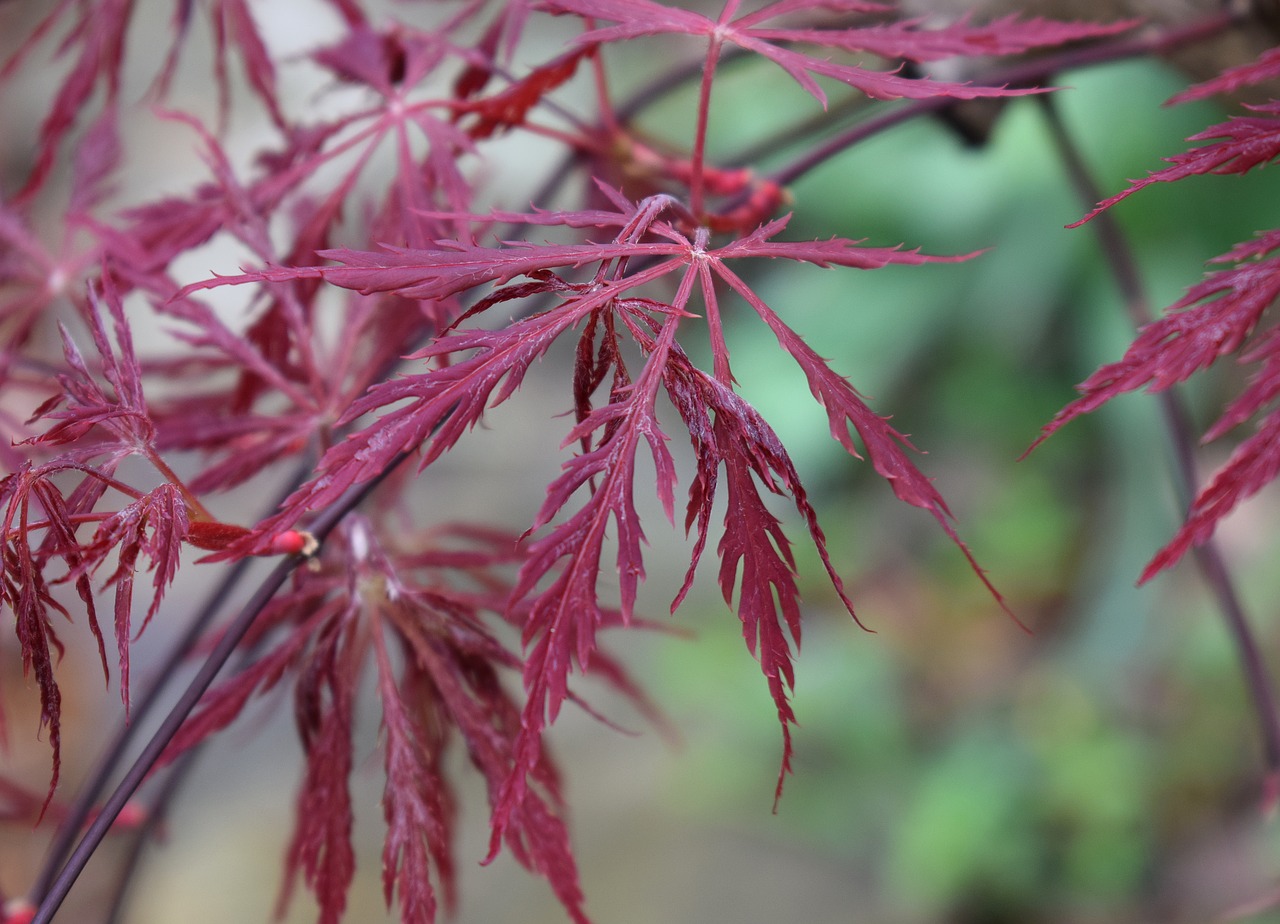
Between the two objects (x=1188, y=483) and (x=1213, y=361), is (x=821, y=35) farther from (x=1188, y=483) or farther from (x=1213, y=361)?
(x=1188, y=483)

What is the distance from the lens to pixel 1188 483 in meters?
0.59

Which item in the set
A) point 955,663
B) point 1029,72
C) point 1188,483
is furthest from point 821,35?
point 955,663

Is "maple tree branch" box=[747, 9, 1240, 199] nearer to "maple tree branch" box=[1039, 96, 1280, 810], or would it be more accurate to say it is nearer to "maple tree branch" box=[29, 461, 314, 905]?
"maple tree branch" box=[1039, 96, 1280, 810]

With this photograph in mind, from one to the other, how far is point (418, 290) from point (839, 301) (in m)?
1.73

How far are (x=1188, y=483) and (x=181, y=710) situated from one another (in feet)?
1.81

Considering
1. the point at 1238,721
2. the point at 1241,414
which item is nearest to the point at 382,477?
the point at 1241,414

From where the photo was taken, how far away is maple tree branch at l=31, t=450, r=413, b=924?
359mm

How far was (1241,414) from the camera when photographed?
33 cm

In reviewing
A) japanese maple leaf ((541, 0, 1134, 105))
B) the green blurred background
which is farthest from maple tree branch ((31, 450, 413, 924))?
the green blurred background

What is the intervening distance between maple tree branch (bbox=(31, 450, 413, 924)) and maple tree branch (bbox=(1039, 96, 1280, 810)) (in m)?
0.40

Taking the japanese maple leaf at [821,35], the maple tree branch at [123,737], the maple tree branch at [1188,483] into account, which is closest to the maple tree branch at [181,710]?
the maple tree branch at [123,737]

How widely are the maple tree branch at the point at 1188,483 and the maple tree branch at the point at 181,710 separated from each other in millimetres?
399

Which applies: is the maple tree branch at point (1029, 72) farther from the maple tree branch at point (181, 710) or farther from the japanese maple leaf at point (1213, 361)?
the maple tree branch at point (181, 710)

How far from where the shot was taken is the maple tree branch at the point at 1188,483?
1.82 ft
